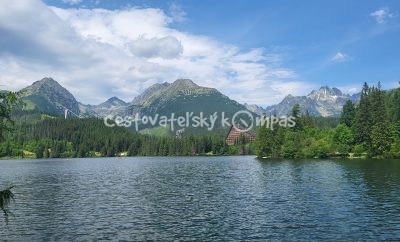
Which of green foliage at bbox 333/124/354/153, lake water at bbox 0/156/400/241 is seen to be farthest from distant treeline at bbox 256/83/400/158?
lake water at bbox 0/156/400/241

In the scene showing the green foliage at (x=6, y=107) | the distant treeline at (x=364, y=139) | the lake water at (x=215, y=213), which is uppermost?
the distant treeline at (x=364, y=139)

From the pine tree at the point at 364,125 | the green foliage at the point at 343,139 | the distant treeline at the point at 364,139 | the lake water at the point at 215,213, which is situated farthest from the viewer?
the green foliage at the point at 343,139

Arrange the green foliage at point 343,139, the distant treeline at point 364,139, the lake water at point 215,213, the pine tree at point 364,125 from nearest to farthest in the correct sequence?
the lake water at point 215,213
the distant treeline at point 364,139
the pine tree at point 364,125
the green foliage at point 343,139

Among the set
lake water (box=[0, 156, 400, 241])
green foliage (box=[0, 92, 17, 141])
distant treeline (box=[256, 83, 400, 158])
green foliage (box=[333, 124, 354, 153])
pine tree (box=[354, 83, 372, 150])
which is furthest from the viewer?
green foliage (box=[333, 124, 354, 153])

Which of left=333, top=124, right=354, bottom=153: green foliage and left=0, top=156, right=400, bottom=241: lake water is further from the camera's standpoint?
left=333, top=124, right=354, bottom=153: green foliage

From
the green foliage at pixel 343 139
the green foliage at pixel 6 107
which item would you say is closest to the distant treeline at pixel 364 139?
the green foliage at pixel 343 139

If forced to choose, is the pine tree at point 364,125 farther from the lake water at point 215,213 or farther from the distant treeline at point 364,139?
the lake water at point 215,213

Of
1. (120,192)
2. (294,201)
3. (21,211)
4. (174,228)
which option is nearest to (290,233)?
(174,228)

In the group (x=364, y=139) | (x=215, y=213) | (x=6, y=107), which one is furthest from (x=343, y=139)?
(x=6, y=107)

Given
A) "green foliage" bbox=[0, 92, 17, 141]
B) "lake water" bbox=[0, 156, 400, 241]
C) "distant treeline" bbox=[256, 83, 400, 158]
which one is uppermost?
"distant treeline" bbox=[256, 83, 400, 158]

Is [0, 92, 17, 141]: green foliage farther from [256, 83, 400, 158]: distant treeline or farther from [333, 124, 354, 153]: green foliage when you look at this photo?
[333, 124, 354, 153]: green foliage

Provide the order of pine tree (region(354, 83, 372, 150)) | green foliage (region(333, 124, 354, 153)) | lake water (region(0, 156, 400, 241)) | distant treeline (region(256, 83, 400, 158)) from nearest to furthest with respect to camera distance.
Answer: lake water (region(0, 156, 400, 241))
distant treeline (region(256, 83, 400, 158))
pine tree (region(354, 83, 372, 150))
green foliage (region(333, 124, 354, 153))

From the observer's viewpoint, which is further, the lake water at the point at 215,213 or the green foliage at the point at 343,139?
A: the green foliage at the point at 343,139

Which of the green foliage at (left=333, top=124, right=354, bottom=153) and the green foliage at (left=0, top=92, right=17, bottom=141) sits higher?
the green foliage at (left=333, top=124, right=354, bottom=153)
